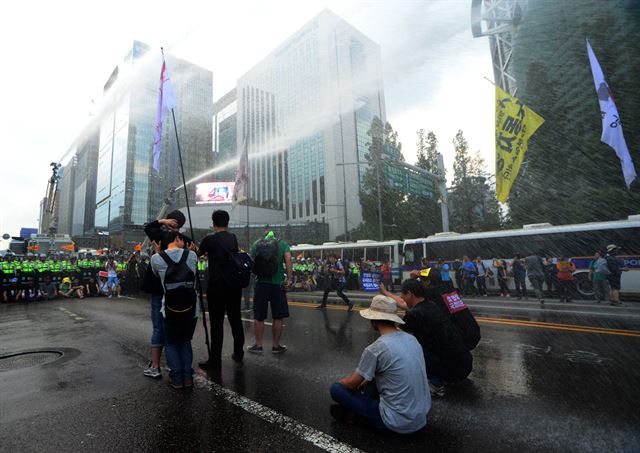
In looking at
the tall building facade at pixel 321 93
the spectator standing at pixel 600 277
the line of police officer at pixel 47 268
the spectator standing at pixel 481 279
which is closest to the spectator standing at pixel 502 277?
the spectator standing at pixel 481 279

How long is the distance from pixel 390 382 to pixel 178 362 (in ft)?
7.72

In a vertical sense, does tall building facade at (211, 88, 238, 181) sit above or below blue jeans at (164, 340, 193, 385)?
above

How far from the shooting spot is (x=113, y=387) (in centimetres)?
361

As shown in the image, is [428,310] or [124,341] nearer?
[428,310]

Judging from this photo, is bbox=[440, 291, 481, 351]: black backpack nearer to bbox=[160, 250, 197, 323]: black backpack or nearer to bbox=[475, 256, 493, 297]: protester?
bbox=[160, 250, 197, 323]: black backpack

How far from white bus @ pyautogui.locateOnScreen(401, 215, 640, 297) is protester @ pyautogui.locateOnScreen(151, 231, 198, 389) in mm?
15057

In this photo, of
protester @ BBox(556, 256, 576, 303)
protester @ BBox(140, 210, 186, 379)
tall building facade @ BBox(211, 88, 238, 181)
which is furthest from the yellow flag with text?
tall building facade @ BBox(211, 88, 238, 181)

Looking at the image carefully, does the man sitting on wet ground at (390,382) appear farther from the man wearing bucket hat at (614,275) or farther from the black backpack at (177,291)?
the man wearing bucket hat at (614,275)

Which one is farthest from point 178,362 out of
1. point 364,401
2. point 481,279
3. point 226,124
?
point 226,124

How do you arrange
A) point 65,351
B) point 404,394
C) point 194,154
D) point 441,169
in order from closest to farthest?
point 404,394 < point 65,351 < point 441,169 < point 194,154

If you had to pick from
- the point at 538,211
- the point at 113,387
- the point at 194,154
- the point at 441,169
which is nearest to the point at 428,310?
the point at 113,387

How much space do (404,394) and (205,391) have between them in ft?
6.92

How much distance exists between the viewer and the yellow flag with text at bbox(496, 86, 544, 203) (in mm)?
13038

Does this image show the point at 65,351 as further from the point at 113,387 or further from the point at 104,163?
the point at 104,163
